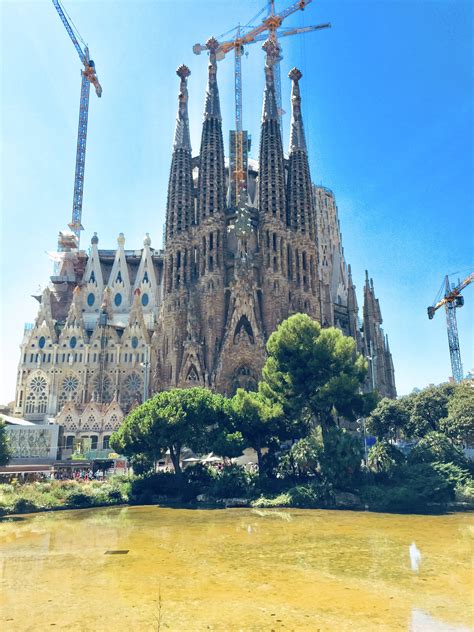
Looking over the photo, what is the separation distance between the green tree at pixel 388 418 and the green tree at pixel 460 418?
129 inches

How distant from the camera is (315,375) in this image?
3275 cm

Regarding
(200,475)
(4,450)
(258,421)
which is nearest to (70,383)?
(4,450)

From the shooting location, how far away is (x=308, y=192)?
61.7 metres

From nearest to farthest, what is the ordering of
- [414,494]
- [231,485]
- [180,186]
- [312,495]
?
[414,494]
[312,495]
[231,485]
[180,186]

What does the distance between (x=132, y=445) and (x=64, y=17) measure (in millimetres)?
70100

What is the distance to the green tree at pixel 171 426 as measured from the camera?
31062 millimetres

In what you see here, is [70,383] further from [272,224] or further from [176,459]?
[176,459]

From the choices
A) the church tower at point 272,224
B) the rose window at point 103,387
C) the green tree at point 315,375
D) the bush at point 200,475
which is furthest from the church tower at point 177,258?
the green tree at point 315,375

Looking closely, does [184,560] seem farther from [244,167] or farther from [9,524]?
[244,167]

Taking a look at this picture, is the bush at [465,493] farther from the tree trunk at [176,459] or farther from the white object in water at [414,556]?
the tree trunk at [176,459]

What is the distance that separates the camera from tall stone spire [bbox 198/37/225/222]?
193 feet

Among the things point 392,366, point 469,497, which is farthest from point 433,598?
point 392,366

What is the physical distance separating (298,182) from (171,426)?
39.8 metres

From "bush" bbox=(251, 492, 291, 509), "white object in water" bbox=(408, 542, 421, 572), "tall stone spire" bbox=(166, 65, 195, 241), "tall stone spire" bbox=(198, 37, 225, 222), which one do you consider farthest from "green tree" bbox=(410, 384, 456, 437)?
"tall stone spire" bbox=(166, 65, 195, 241)
